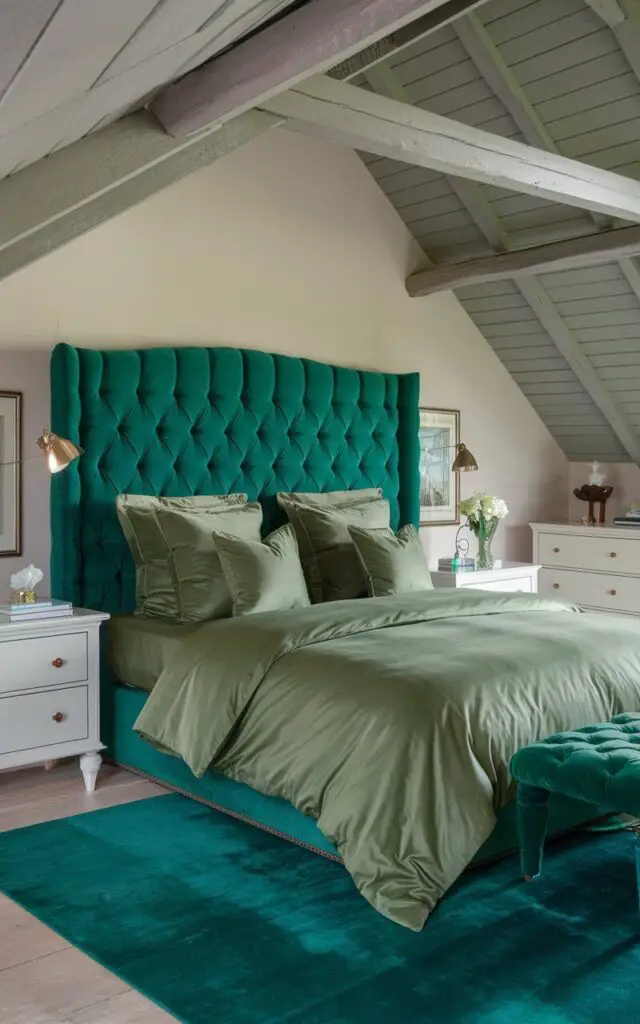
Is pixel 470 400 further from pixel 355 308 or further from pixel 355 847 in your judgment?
pixel 355 847

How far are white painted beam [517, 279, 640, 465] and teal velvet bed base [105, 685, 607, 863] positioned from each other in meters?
3.17

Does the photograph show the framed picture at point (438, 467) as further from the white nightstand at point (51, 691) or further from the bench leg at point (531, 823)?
the bench leg at point (531, 823)

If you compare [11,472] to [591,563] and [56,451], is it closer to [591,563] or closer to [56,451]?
[56,451]

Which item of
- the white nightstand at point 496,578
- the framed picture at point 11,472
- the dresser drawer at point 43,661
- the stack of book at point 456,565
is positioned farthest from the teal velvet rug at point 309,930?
the stack of book at point 456,565

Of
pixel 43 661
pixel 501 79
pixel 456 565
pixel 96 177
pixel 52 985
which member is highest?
pixel 501 79

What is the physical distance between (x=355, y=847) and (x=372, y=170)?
4.00 meters

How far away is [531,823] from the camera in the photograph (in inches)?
115


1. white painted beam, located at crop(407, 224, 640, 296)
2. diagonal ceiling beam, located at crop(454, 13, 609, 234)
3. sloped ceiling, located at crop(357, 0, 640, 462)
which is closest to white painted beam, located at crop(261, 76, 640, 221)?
white painted beam, located at crop(407, 224, 640, 296)

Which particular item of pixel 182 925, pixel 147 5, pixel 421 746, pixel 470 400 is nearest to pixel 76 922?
pixel 182 925

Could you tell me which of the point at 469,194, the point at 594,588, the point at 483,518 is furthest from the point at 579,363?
the point at 594,588

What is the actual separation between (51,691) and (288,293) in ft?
8.11

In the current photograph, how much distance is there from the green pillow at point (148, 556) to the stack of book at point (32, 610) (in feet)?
1.33

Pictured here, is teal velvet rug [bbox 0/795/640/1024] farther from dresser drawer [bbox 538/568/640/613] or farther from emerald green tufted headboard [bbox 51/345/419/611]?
dresser drawer [bbox 538/568/640/613]

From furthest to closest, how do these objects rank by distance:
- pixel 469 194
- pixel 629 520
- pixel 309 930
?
pixel 629 520
pixel 469 194
pixel 309 930
